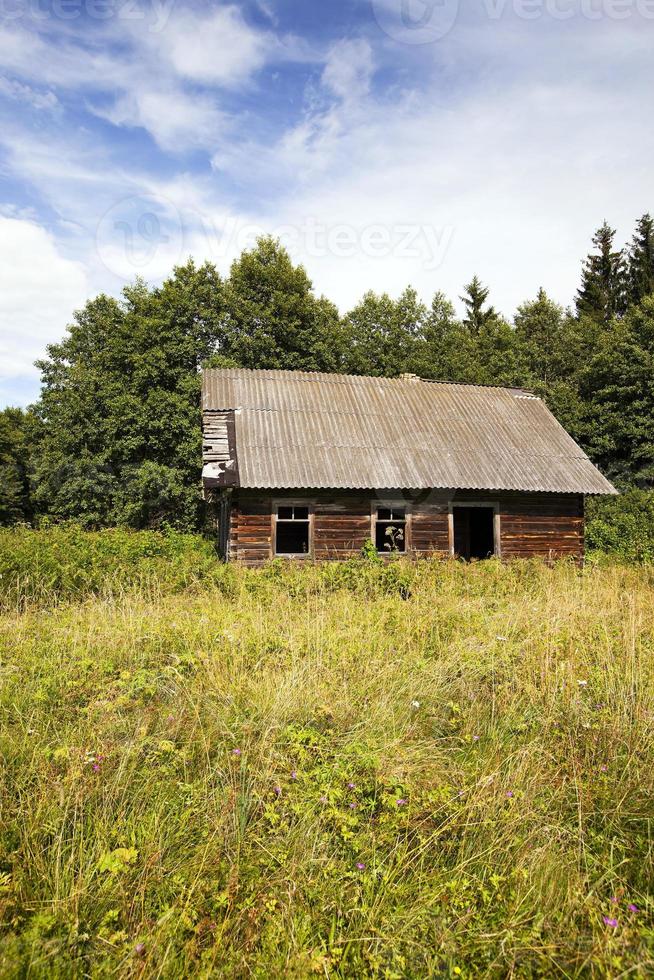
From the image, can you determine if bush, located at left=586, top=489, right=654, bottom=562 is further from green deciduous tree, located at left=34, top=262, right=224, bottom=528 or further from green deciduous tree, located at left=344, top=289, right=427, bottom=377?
green deciduous tree, located at left=34, top=262, right=224, bottom=528

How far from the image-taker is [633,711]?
3.91m

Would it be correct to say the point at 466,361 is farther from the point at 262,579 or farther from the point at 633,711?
the point at 633,711

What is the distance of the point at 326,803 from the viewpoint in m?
3.01

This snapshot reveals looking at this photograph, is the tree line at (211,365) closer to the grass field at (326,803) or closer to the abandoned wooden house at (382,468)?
the abandoned wooden house at (382,468)

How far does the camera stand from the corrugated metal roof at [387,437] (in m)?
14.4

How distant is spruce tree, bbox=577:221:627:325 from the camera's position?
39.5m

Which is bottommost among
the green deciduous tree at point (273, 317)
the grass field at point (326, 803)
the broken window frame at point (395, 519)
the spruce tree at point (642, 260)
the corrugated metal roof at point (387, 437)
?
the grass field at point (326, 803)

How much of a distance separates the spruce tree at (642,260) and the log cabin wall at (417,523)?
27.1 meters

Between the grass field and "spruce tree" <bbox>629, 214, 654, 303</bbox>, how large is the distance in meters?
38.3

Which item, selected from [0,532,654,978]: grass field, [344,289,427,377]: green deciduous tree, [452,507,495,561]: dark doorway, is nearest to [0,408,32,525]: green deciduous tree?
[344,289,427,377]: green deciduous tree

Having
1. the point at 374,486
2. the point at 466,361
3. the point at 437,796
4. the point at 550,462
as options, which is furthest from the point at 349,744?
the point at 466,361

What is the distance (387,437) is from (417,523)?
8.13 feet

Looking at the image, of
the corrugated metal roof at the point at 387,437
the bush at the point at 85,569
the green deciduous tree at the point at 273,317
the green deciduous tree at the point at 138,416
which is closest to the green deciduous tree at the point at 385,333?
the green deciduous tree at the point at 273,317

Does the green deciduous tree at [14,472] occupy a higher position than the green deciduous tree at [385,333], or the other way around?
the green deciduous tree at [385,333]
